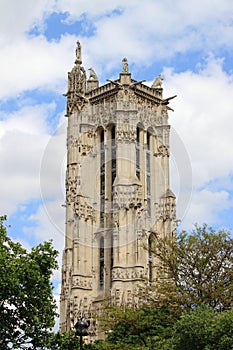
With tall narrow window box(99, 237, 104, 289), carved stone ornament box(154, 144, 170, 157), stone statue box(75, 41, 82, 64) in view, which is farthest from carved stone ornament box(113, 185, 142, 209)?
stone statue box(75, 41, 82, 64)

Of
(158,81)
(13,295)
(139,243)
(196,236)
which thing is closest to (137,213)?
(139,243)

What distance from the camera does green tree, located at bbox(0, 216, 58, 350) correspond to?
2730 centimetres

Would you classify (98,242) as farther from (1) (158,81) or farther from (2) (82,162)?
(1) (158,81)

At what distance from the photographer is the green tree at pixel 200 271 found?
2933cm

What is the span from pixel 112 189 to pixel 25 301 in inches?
1367

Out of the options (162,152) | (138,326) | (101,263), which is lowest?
(138,326)

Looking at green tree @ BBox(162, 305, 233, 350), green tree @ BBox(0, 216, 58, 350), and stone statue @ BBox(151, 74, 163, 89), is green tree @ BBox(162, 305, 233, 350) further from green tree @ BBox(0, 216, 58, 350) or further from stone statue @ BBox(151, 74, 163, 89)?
stone statue @ BBox(151, 74, 163, 89)

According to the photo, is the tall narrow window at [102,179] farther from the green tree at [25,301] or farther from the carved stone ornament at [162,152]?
the green tree at [25,301]

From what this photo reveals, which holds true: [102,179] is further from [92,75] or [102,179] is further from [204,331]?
[204,331]

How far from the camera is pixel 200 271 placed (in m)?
30.0

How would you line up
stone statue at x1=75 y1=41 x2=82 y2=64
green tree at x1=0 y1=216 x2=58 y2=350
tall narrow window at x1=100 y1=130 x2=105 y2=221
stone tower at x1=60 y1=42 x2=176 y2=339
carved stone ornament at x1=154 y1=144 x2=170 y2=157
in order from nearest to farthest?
green tree at x1=0 y1=216 x2=58 y2=350 < stone tower at x1=60 y1=42 x2=176 y2=339 < tall narrow window at x1=100 y1=130 x2=105 y2=221 < carved stone ornament at x1=154 y1=144 x2=170 y2=157 < stone statue at x1=75 y1=41 x2=82 y2=64

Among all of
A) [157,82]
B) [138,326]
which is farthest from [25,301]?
[157,82]

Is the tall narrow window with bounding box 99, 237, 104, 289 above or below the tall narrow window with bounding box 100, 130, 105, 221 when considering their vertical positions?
below

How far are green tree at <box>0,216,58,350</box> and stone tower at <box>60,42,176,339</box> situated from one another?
27.9 meters
